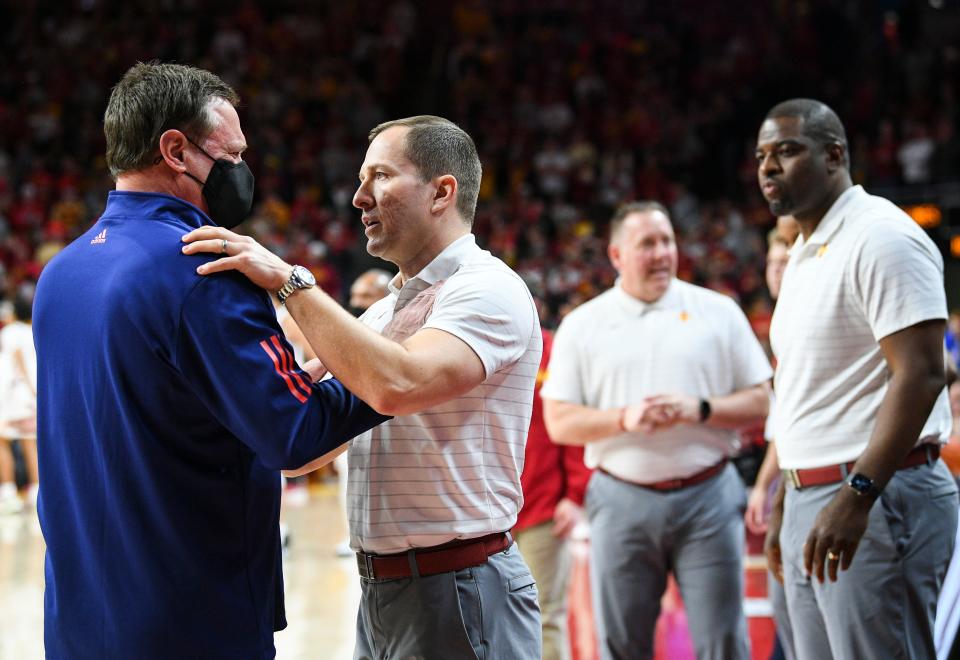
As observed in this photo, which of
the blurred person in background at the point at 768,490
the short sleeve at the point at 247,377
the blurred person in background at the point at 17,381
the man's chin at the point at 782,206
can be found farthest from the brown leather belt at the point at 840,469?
the blurred person in background at the point at 17,381

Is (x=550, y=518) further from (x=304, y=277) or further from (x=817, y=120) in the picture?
(x=304, y=277)

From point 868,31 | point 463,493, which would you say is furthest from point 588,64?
point 463,493

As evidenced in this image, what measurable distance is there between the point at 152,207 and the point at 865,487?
1.89 meters

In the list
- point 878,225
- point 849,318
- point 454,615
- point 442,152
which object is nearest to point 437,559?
point 454,615

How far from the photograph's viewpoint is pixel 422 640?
240 cm

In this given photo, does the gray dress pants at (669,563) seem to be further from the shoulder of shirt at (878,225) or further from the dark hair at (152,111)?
the dark hair at (152,111)

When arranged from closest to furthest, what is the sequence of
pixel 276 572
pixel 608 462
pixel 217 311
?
pixel 217 311
pixel 276 572
pixel 608 462

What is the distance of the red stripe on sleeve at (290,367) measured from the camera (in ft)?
6.87

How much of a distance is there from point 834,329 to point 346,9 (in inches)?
718

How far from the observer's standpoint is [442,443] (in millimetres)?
2420

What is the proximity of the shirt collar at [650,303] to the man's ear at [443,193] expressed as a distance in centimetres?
195

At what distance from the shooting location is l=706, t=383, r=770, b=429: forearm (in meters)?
4.15

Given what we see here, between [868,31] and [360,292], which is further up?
[868,31]

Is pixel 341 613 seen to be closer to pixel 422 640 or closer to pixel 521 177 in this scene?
pixel 422 640
